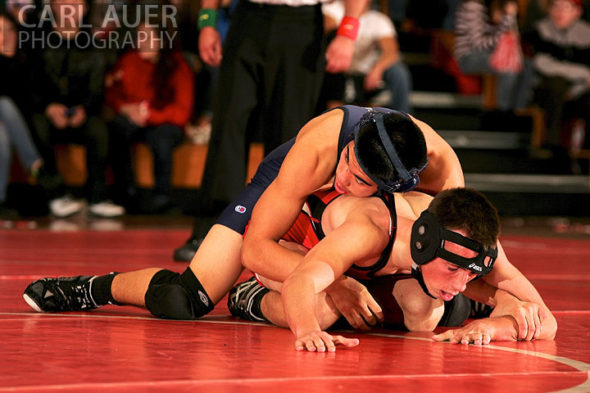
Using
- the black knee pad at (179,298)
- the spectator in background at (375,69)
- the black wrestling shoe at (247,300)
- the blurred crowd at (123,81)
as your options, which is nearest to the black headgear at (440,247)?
the black wrestling shoe at (247,300)

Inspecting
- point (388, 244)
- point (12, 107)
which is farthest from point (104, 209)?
point (388, 244)

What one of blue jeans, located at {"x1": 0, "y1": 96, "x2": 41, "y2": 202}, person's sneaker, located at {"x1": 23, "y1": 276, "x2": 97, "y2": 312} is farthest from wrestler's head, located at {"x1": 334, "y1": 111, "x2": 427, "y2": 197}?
blue jeans, located at {"x1": 0, "y1": 96, "x2": 41, "y2": 202}

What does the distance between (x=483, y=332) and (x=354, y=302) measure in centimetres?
35

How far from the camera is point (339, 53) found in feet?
15.0

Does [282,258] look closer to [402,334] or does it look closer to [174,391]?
[402,334]

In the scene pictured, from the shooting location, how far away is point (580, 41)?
31.7 feet

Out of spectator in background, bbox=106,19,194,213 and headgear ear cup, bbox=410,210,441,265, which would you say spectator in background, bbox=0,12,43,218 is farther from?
headgear ear cup, bbox=410,210,441,265

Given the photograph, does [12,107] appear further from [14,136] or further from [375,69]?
[375,69]

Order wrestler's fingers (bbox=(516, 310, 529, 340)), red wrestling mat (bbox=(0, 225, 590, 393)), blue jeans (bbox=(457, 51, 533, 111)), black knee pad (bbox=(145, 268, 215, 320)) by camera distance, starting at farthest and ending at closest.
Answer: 1. blue jeans (bbox=(457, 51, 533, 111))
2. black knee pad (bbox=(145, 268, 215, 320))
3. wrestler's fingers (bbox=(516, 310, 529, 340))
4. red wrestling mat (bbox=(0, 225, 590, 393))

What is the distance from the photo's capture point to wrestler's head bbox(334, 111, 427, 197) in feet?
9.08

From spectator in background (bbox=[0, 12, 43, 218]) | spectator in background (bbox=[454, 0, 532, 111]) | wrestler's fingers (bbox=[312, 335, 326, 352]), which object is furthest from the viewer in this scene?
spectator in background (bbox=[454, 0, 532, 111])

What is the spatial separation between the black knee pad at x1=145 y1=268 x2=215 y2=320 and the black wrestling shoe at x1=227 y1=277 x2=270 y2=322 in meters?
0.08

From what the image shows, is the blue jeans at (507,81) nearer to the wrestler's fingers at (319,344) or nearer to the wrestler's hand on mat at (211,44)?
the wrestler's hand on mat at (211,44)

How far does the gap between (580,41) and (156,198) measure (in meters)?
3.99
